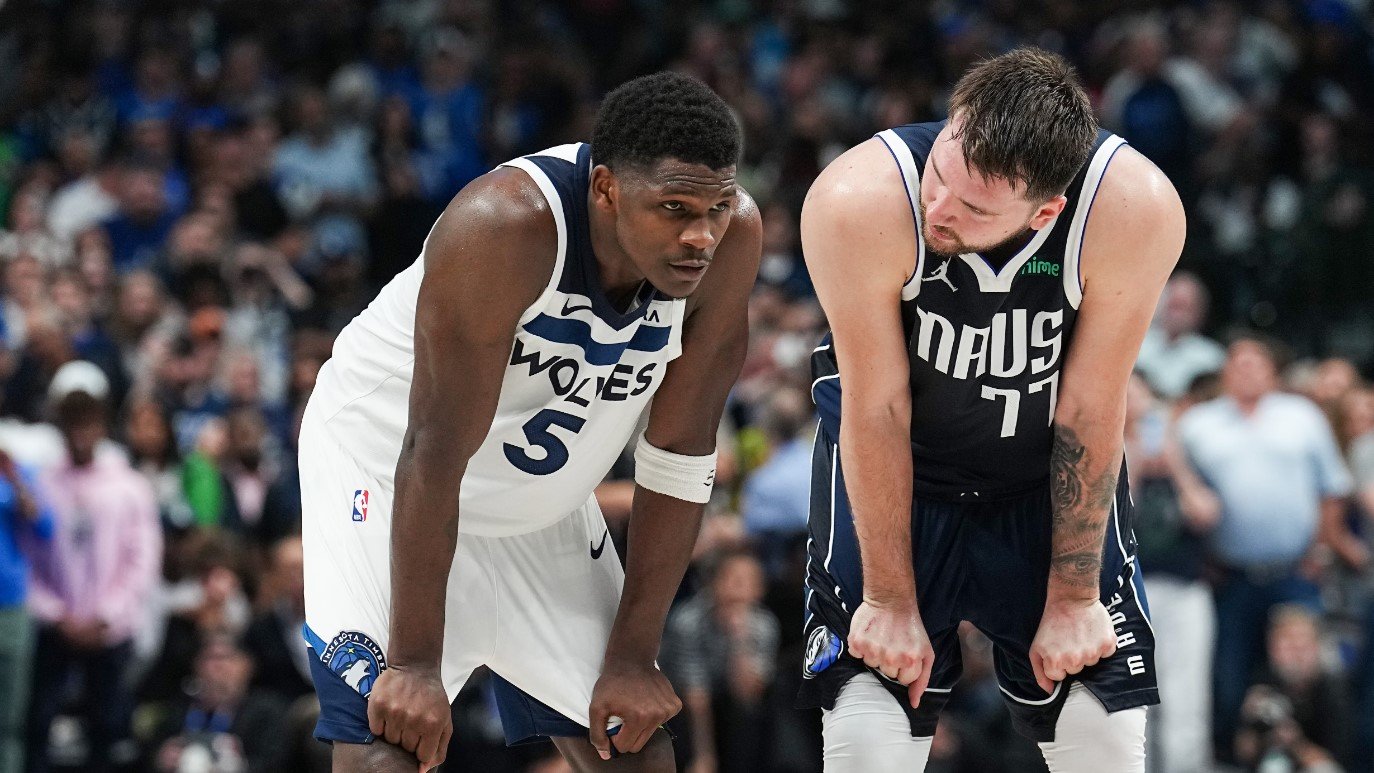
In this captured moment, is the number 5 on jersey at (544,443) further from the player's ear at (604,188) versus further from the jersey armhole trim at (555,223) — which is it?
the player's ear at (604,188)

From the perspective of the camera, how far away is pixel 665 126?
3789 millimetres

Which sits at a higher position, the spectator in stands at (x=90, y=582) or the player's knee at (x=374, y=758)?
the player's knee at (x=374, y=758)

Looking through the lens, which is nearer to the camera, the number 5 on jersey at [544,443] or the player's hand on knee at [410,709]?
the player's hand on knee at [410,709]

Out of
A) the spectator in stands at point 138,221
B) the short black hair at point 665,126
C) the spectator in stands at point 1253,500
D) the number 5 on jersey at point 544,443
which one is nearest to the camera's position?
the short black hair at point 665,126

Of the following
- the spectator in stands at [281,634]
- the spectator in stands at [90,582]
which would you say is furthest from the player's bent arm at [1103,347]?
the spectator in stands at [90,582]

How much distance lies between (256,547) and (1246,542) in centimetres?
534

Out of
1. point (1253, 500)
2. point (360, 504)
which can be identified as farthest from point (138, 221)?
point (360, 504)

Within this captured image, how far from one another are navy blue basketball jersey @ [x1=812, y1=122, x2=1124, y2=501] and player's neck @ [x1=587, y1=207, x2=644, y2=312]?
63 centimetres

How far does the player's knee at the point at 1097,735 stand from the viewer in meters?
4.14

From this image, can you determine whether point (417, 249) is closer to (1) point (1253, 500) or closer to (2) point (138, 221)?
(2) point (138, 221)

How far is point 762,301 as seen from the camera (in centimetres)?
1160

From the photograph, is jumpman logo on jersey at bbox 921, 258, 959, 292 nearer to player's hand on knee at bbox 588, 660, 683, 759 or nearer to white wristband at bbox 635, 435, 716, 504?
white wristband at bbox 635, 435, 716, 504

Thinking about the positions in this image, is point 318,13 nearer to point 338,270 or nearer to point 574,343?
point 338,270

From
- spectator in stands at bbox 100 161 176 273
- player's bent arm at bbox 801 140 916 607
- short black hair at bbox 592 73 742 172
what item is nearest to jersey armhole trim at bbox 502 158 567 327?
short black hair at bbox 592 73 742 172
